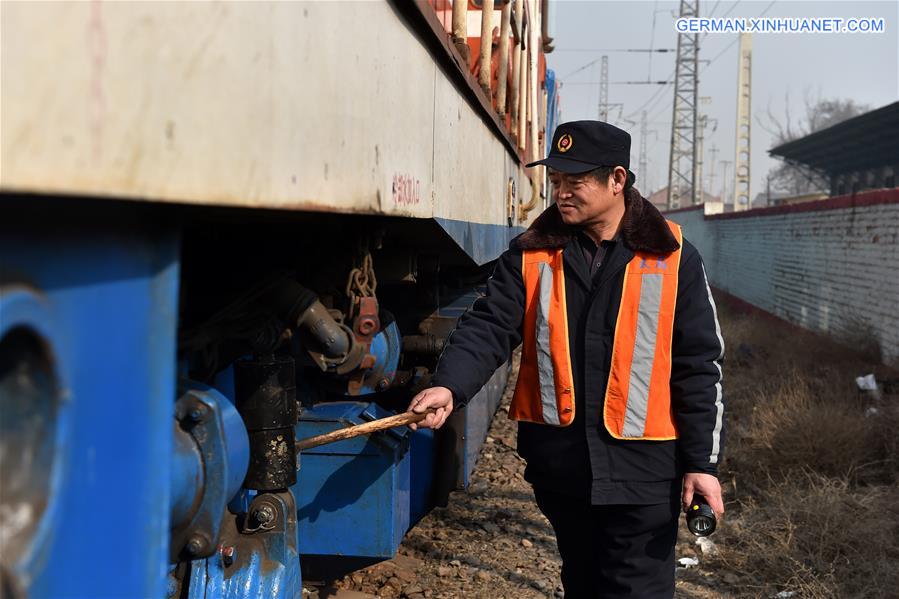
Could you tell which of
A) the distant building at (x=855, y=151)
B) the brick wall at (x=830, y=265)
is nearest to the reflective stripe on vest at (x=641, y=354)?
the brick wall at (x=830, y=265)

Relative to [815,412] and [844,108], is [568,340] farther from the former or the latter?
[844,108]

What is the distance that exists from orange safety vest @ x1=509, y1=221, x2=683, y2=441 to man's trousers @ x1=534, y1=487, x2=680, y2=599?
0.83 ft

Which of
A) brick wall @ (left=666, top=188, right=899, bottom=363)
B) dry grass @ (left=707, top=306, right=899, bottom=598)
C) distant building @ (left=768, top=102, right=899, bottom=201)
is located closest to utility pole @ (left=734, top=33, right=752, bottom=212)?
distant building @ (left=768, top=102, right=899, bottom=201)

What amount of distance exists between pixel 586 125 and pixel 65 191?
6.95 ft

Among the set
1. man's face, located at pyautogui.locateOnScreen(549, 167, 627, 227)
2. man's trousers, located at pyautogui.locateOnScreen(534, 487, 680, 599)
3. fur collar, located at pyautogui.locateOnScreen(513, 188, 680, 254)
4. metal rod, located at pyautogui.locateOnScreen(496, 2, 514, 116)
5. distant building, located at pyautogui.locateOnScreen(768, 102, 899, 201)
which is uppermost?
distant building, located at pyautogui.locateOnScreen(768, 102, 899, 201)

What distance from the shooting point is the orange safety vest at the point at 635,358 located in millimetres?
2650

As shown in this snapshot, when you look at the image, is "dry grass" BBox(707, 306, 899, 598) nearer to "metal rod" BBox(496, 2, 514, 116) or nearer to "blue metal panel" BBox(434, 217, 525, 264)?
"blue metal panel" BBox(434, 217, 525, 264)

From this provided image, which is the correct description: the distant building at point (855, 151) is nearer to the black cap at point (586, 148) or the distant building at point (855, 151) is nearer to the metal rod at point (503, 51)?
the metal rod at point (503, 51)

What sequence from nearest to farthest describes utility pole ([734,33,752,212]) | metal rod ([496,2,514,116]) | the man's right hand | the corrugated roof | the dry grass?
1. the man's right hand
2. metal rod ([496,2,514,116])
3. the dry grass
4. the corrugated roof
5. utility pole ([734,33,752,212])

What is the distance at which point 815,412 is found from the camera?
20.1 feet

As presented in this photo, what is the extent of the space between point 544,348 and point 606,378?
0.20 meters

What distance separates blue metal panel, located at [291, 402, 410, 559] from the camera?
11.7 ft

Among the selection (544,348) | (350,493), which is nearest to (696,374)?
(544,348)

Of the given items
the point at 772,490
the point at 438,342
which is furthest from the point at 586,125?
the point at 772,490
